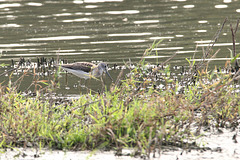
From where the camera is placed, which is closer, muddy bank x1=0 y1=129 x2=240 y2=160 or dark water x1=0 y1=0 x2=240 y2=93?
muddy bank x1=0 y1=129 x2=240 y2=160

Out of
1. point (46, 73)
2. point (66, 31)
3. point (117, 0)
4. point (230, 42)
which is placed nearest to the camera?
point (46, 73)

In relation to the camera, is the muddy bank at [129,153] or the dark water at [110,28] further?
the dark water at [110,28]

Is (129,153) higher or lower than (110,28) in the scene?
higher

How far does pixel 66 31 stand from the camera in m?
20.3

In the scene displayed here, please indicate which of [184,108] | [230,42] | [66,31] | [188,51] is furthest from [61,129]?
[66,31]

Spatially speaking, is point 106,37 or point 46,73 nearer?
point 46,73

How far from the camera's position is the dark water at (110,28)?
1595 cm

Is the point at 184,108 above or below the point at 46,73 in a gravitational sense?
above

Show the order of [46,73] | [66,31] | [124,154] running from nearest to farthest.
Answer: [124,154] → [46,73] → [66,31]

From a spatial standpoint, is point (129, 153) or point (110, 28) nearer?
point (129, 153)

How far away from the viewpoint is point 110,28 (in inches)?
806

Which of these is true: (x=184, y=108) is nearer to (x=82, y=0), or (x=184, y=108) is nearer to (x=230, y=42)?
(x=230, y=42)

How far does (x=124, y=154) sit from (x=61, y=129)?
3.65ft

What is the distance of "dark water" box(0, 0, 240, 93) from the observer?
628 inches
